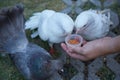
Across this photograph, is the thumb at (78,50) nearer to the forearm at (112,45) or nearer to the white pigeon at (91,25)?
the forearm at (112,45)

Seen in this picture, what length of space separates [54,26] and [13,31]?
0.39 metres

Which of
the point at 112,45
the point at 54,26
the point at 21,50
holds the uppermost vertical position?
the point at 112,45

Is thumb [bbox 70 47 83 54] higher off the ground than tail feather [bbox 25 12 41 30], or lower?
higher

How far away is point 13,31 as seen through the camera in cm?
264

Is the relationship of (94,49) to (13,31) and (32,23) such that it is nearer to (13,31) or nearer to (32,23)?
(13,31)

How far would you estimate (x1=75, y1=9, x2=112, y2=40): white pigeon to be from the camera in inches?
108

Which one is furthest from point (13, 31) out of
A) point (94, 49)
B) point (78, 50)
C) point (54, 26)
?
point (94, 49)

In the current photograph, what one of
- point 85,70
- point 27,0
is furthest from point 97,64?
point 27,0

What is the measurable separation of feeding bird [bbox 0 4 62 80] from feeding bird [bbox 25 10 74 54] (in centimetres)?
19

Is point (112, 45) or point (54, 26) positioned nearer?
point (112, 45)

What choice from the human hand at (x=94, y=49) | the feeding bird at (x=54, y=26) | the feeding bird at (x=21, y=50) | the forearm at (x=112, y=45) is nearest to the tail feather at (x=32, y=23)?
the feeding bird at (x=54, y=26)

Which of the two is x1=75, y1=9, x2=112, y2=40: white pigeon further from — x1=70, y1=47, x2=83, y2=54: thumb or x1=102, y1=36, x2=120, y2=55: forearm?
x1=102, y1=36, x2=120, y2=55: forearm

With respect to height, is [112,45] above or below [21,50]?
above

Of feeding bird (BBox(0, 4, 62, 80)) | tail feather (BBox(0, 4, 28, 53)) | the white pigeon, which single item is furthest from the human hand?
tail feather (BBox(0, 4, 28, 53))
